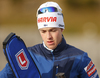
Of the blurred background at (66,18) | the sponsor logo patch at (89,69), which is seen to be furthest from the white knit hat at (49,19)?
the blurred background at (66,18)

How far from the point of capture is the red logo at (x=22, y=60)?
1.94 m

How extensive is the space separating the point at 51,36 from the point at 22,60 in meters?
0.47

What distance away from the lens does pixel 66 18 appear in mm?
11141

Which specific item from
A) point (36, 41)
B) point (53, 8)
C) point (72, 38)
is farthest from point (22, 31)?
point (53, 8)

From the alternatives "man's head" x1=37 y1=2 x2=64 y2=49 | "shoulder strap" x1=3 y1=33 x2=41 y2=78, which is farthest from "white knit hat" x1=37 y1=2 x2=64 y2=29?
"shoulder strap" x1=3 y1=33 x2=41 y2=78

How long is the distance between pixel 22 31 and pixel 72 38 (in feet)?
8.64

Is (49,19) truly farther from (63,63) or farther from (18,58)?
(18,58)

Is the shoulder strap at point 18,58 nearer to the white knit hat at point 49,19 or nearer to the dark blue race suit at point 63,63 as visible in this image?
the dark blue race suit at point 63,63

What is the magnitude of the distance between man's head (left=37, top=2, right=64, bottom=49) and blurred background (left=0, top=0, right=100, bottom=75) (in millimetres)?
7320

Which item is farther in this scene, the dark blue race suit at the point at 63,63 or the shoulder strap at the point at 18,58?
the dark blue race suit at the point at 63,63

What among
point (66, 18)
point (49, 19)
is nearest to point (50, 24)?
point (49, 19)

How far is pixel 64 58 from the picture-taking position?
2410mm

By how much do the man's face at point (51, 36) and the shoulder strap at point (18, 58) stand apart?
343 mm

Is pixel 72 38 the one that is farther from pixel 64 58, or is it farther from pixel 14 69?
pixel 14 69
